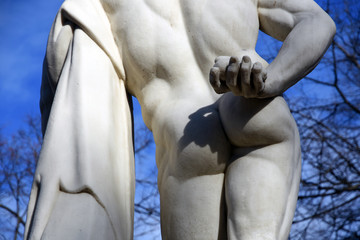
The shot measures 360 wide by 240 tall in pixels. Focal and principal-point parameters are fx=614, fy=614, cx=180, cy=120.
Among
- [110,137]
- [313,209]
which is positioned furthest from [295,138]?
[313,209]

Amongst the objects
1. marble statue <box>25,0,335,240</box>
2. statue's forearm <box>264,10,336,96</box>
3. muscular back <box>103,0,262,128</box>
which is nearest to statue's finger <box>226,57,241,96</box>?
marble statue <box>25,0,335,240</box>

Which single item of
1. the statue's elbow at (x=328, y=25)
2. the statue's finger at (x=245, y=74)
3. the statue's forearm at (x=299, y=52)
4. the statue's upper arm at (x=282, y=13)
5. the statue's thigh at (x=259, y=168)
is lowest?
the statue's thigh at (x=259, y=168)

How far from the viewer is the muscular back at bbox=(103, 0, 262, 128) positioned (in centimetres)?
264

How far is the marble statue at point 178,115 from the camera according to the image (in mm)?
2357

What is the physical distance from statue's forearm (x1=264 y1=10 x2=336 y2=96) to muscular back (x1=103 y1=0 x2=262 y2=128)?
22cm

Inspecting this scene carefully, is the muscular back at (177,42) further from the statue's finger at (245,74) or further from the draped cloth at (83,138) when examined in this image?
the statue's finger at (245,74)

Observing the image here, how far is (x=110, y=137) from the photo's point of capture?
2590 millimetres

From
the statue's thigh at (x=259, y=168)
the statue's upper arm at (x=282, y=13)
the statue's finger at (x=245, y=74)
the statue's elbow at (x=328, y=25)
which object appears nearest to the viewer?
the statue's finger at (x=245, y=74)

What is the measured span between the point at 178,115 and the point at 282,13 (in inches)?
26.8

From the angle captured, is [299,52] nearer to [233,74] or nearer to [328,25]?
[328,25]

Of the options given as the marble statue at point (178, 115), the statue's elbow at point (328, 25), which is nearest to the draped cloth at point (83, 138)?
the marble statue at point (178, 115)

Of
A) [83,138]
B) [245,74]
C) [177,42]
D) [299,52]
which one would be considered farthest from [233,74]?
[83,138]

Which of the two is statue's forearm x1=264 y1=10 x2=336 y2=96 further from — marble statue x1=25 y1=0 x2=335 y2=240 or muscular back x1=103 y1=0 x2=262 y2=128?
muscular back x1=103 y1=0 x2=262 y2=128

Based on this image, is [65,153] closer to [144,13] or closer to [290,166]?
[144,13]
